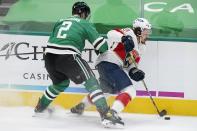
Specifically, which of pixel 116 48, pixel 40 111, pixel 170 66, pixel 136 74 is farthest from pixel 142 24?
pixel 40 111

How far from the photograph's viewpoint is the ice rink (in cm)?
480

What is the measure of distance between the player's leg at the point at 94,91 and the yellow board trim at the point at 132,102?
29.3 inches

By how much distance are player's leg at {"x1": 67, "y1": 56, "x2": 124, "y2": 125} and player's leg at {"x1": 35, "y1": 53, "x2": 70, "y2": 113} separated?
0.22 metres

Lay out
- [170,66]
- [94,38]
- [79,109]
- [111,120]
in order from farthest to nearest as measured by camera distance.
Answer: [170,66] → [79,109] → [94,38] → [111,120]

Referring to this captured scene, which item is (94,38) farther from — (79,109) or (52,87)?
(79,109)

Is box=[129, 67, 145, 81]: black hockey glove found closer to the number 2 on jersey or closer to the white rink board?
the white rink board

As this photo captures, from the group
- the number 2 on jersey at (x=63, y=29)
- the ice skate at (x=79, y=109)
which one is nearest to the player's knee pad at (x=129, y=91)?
the ice skate at (x=79, y=109)

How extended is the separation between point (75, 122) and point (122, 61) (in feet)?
2.24

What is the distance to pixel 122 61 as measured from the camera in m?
5.19

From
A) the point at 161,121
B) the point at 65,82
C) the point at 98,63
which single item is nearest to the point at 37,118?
the point at 65,82

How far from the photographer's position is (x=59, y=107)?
564 centimetres

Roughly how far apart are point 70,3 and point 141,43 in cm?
103

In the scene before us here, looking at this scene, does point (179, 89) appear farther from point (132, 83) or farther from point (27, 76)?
point (27, 76)

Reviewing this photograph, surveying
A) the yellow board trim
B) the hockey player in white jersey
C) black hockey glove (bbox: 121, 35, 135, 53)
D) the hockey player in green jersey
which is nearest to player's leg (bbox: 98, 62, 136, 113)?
the hockey player in white jersey
